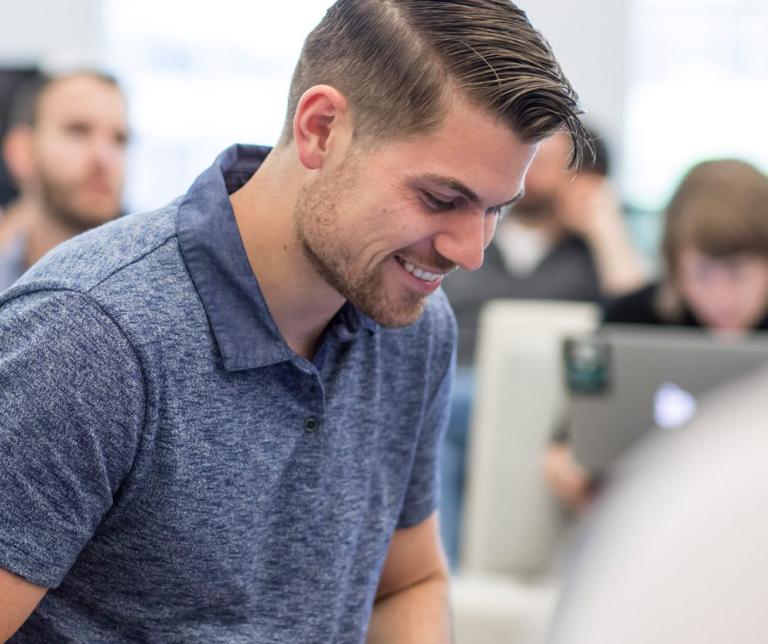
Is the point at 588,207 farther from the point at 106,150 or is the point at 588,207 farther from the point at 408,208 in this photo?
the point at 408,208

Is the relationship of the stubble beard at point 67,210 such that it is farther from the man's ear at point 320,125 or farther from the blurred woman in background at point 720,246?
the man's ear at point 320,125

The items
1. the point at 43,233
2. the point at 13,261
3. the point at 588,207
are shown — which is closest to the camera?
the point at 13,261

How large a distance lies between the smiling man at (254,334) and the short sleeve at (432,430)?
0.15 metres

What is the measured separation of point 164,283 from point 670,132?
13.7 feet

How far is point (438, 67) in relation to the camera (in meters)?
0.94

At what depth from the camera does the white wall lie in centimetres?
508

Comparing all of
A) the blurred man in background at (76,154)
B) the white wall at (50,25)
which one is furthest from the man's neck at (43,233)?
the white wall at (50,25)

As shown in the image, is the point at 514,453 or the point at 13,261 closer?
the point at 514,453

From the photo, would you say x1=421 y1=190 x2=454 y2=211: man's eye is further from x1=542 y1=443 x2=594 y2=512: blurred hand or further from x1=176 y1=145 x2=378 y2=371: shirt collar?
x1=542 y1=443 x2=594 y2=512: blurred hand

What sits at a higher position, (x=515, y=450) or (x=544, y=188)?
(x=544, y=188)

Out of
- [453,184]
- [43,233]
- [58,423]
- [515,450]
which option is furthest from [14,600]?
[43,233]

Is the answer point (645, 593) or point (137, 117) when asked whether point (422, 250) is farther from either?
Result: point (137, 117)

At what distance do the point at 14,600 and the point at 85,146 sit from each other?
71.8 inches

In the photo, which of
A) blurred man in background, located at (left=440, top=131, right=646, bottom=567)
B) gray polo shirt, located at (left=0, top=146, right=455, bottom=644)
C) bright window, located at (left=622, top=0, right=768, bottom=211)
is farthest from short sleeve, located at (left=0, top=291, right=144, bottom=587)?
bright window, located at (left=622, top=0, right=768, bottom=211)
